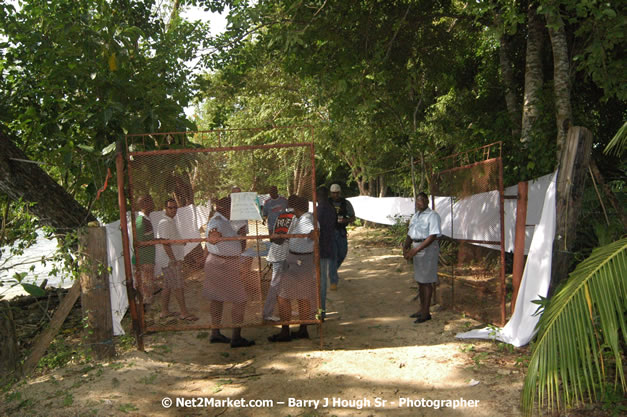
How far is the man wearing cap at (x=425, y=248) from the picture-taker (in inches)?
247

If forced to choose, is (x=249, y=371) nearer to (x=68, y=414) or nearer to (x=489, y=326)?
(x=68, y=414)

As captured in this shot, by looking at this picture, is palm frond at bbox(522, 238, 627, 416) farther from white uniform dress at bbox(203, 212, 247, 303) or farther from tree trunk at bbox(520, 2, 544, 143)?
tree trunk at bbox(520, 2, 544, 143)

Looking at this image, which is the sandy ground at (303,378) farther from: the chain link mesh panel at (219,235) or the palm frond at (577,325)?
the palm frond at (577,325)

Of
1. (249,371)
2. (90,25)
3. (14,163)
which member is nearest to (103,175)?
(14,163)

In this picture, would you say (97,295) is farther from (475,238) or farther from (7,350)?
(475,238)

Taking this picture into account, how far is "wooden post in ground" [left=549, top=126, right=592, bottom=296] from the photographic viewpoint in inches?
187

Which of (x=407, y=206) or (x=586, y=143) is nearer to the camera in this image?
(x=586, y=143)

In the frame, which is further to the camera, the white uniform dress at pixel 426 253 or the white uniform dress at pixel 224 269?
the white uniform dress at pixel 426 253

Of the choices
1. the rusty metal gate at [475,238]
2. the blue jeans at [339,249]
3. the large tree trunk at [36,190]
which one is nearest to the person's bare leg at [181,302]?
the large tree trunk at [36,190]

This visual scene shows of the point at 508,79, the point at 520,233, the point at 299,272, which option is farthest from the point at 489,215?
the point at 508,79

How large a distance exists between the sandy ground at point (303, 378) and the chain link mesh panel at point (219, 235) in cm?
41

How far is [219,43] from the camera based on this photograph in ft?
29.9

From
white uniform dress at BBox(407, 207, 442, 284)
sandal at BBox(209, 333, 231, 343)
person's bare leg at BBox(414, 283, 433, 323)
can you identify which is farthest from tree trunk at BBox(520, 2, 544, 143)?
sandal at BBox(209, 333, 231, 343)

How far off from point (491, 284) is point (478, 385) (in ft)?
10.1
